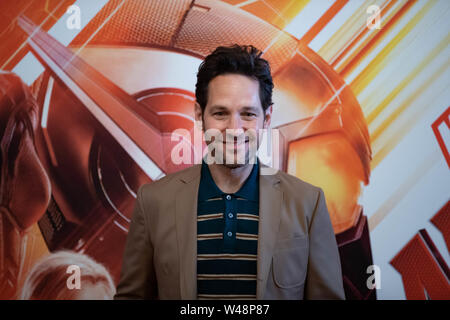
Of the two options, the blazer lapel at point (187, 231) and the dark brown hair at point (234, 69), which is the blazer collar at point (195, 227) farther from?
the dark brown hair at point (234, 69)

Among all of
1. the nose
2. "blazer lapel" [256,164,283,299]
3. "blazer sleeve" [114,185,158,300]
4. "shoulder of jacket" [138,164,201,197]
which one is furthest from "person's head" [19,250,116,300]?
the nose

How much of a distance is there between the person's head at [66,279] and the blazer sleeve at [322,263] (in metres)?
1.14

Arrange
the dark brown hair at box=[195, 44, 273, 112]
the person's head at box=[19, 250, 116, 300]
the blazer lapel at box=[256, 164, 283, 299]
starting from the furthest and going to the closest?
the person's head at box=[19, 250, 116, 300], the dark brown hair at box=[195, 44, 273, 112], the blazer lapel at box=[256, 164, 283, 299]

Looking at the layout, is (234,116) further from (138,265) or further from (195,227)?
(138,265)

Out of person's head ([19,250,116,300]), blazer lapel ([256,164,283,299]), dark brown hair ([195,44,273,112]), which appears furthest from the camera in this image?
person's head ([19,250,116,300])

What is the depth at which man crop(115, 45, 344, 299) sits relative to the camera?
1271 mm

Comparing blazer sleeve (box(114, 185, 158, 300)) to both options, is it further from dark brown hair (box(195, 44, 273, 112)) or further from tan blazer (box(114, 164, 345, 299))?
dark brown hair (box(195, 44, 273, 112))

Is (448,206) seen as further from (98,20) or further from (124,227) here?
(98,20)

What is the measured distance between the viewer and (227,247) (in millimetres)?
1272

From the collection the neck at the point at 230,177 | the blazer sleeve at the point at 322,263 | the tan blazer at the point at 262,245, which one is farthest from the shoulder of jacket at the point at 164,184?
the blazer sleeve at the point at 322,263

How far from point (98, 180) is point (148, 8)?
3.16 feet

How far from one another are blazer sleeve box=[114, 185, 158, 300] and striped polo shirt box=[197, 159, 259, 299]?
0.70 feet

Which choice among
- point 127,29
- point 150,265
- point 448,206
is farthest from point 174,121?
point 448,206

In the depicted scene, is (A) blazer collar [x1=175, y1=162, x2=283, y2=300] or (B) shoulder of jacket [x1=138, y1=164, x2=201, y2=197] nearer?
(A) blazer collar [x1=175, y1=162, x2=283, y2=300]
